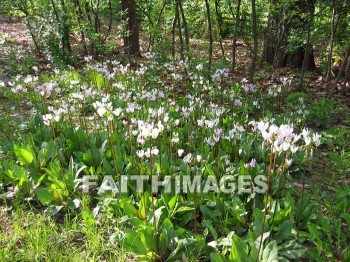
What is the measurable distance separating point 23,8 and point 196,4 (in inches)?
181

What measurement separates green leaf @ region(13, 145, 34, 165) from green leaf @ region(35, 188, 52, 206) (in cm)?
62

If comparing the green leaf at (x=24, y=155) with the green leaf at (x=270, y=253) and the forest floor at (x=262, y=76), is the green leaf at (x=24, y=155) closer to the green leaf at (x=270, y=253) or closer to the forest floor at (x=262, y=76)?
the forest floor at (x=262, y=76)

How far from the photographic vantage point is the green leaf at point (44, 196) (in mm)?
2625

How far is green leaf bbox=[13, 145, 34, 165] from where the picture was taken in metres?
3.11

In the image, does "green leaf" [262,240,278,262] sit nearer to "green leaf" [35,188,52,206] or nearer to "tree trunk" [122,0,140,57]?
"green leaf" [35,188,52,206]

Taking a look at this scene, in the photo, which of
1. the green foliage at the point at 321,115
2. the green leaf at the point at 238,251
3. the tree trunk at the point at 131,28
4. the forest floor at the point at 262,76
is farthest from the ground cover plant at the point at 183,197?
the tree trunk at the point at 131,28

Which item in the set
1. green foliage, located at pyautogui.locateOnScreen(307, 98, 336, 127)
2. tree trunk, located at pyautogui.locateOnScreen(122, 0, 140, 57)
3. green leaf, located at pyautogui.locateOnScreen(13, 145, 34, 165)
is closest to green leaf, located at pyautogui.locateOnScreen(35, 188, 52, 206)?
green leaf, located at pyautogui.locateOnScreen(13, 145, 34, 165)

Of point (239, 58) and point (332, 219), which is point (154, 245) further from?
point (239, 58)

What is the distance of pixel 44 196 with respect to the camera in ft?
8.65

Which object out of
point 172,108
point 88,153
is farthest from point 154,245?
point 172,108

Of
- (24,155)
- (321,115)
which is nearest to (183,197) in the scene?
(24,155)

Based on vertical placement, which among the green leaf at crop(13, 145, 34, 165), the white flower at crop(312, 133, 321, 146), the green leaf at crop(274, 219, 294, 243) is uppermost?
the white flower at crop(312, 133, 321, 146)

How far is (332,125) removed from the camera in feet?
15.8

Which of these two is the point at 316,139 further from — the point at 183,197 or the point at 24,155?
the point at 24,155
